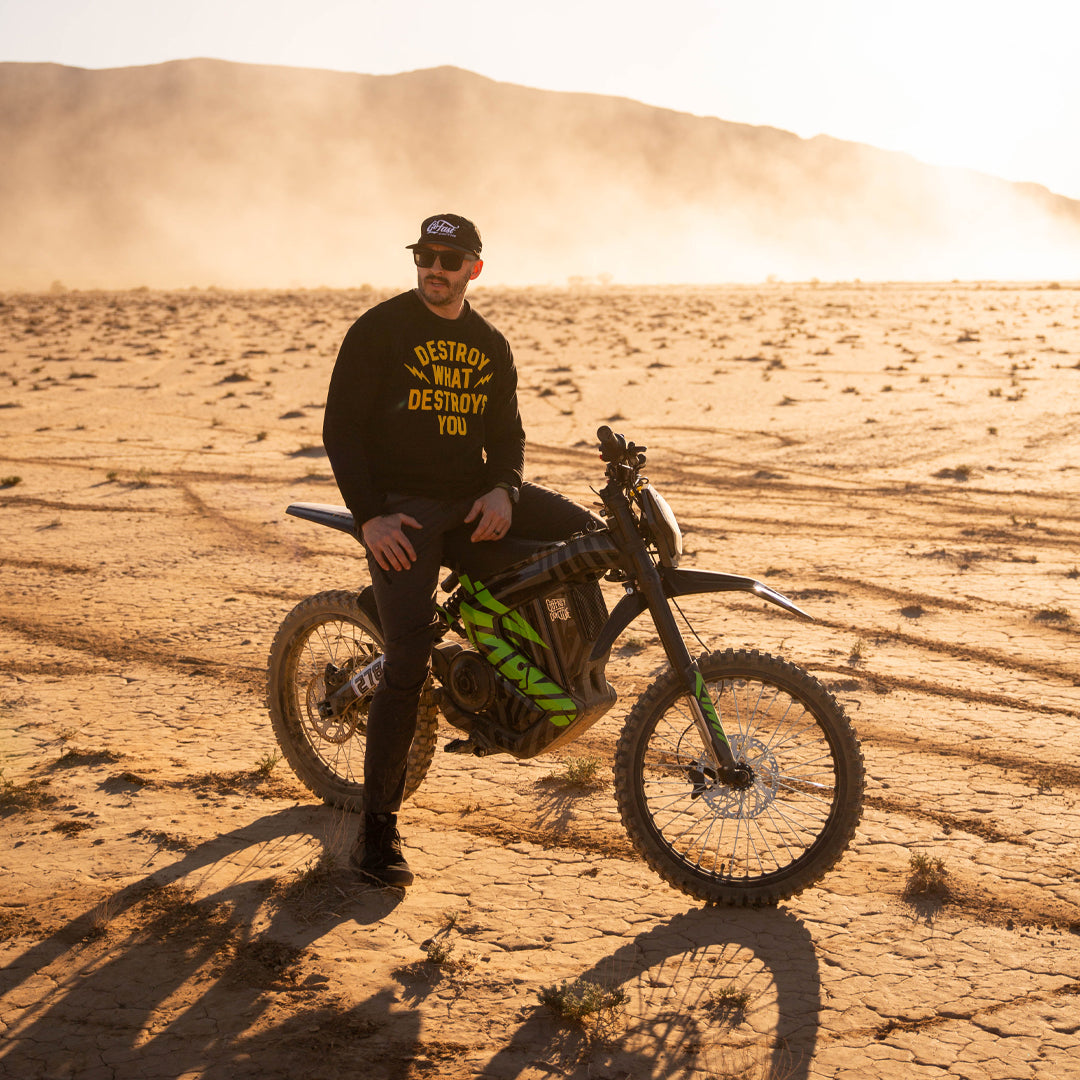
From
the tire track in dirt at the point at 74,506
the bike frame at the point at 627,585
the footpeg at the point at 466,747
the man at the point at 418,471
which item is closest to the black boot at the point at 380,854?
the man at the point at 418,471

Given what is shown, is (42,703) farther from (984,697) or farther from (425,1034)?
(984,697)

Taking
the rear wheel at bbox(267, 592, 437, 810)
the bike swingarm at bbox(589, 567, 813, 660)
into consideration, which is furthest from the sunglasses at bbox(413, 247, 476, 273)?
the rear wheel at bbox(267, 592, 437, 810)

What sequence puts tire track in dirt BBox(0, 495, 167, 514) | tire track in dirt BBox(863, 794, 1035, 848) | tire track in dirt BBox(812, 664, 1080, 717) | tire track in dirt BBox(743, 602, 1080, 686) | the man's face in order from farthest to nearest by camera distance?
1. tire track in dirt BBox(0, 495, 167, 514)
2. tire track in dirt BBox(743, 602, 1080, 686)
3. tire track in dirt BBox(812, 664, 1080, 717)
4. tire track in dirt BBox(863, 794, 1035, 848)
5. the man's face

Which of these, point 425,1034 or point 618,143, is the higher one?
point 618,143

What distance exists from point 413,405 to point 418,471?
261 millimetres

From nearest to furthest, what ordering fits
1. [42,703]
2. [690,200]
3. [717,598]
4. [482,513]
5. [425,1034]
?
[425,1034] < [482,513] < [42,703] < [717,598] < [690,200]

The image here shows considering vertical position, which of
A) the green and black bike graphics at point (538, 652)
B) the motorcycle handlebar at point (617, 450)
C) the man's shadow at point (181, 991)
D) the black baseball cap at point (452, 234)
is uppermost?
the black baseball cap at point (452, 234)

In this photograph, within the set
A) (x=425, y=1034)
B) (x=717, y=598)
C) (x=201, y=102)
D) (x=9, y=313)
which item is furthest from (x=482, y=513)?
(x=201, y=102)

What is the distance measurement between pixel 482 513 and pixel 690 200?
6148 inches

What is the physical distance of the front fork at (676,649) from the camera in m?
4.19

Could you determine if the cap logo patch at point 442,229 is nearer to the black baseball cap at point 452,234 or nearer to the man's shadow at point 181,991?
the black baseball cap at point 452,234

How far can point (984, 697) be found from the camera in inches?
251

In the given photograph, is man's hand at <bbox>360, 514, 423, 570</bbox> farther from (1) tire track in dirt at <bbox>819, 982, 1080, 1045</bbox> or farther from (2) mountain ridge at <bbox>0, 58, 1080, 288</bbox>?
(2) mountain ridge at <bbox>0, 58, 1080, 288</bbox>

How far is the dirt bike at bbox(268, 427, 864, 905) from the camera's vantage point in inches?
165
